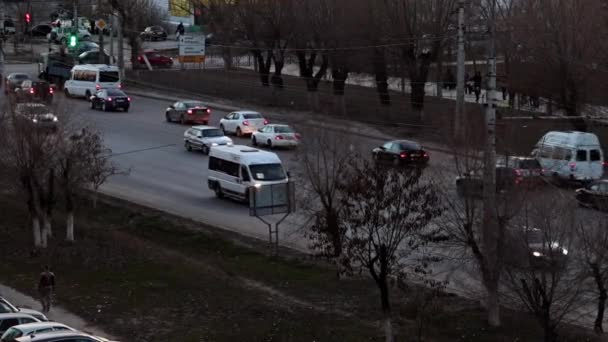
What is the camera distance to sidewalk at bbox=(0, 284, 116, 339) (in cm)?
2116

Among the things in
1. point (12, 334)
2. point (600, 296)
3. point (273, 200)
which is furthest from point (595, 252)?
point (12, 334)

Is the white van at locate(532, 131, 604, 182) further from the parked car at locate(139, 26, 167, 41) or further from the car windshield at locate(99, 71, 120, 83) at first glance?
the parked car at locate(139, 26, 167, 41)

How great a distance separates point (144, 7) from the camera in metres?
84.9

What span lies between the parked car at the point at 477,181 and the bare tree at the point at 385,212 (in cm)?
199

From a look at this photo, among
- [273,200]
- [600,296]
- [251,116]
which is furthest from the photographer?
[251,116]

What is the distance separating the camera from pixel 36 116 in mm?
28500

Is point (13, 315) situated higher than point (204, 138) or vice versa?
point (204, 138)

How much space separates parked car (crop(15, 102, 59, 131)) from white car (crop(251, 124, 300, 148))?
1442 centimetres

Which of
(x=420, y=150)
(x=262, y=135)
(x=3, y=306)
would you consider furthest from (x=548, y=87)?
(x=3, y=306)

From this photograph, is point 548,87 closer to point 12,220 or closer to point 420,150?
point 420,150

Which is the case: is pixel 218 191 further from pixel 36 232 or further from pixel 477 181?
pixel 477 181

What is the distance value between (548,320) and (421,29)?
3363 cm

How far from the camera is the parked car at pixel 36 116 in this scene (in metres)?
28.1

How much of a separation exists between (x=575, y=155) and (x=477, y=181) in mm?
17133
